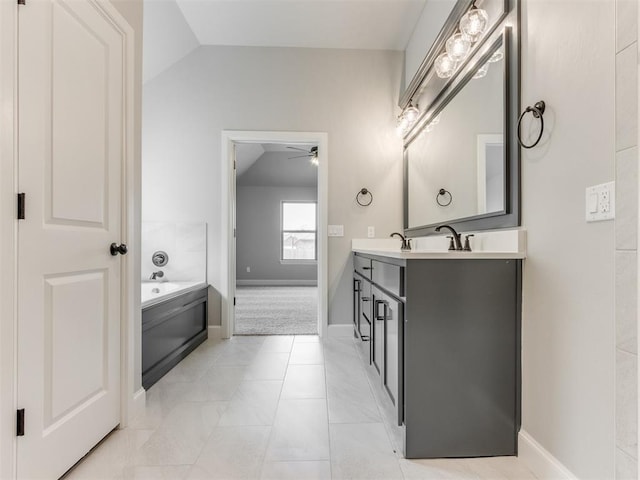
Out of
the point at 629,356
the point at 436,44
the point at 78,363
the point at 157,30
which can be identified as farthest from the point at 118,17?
the point at 629,356

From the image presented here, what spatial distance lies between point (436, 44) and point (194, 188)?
2.37m

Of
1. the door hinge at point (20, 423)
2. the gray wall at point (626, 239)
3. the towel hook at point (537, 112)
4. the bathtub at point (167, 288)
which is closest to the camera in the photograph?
the gray wall at point (626, 239)

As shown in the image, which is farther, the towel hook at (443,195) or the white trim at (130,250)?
the towel hook at (443,195)

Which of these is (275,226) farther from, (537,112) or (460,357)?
(537,112)

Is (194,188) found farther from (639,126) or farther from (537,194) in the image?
(639,126)

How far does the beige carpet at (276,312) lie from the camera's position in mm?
3502

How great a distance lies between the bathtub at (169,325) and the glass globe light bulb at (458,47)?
2407 millimetres

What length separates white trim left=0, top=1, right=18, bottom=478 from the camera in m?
1.03

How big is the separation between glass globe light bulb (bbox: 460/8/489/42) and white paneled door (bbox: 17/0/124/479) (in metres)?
1.78

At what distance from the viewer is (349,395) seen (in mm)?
1945

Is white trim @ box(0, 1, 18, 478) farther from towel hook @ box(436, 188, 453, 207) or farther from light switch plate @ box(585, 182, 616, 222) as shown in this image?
towel hook @ box(436, 188, 453, 207)

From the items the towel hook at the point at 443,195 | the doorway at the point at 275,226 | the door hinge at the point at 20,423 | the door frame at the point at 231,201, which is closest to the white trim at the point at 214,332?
the door frame at the point at 231,201

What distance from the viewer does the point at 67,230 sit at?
1.27 metres

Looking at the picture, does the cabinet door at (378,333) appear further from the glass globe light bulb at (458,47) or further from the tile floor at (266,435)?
the glass globe light bulb at (458,47)
